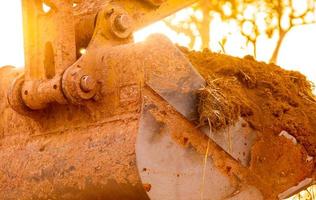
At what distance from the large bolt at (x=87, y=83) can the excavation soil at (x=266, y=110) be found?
0.52m

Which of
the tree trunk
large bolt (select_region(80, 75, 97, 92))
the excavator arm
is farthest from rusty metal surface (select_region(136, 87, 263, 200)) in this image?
the tree trunk

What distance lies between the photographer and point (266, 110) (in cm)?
397

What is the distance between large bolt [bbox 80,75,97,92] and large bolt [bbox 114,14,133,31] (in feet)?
1.29

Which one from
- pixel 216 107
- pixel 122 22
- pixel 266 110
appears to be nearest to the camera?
pixel 216 107

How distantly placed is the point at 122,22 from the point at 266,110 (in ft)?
2.90

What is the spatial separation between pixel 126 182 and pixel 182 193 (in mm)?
287

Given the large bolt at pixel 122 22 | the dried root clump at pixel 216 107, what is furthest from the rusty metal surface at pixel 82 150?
the dried root clump at pixel 216 107

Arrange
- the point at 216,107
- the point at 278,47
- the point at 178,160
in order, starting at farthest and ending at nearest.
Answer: the point at 278,47
the point at 216,107
the point at 178,160

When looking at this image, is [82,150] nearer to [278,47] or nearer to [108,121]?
[108,121]

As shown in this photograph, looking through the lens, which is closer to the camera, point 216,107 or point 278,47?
point 216,107

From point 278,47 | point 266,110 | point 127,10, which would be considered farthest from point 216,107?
point 278,47

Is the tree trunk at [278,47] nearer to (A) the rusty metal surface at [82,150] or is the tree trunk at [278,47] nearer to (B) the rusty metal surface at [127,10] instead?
(B) the rusty metal surface at [127,10]

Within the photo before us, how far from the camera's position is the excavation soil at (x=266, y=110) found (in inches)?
149

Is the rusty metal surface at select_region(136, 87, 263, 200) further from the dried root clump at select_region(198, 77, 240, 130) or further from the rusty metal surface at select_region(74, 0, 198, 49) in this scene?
the rusty metal surface at select_region(74, 0, 198, 49)
